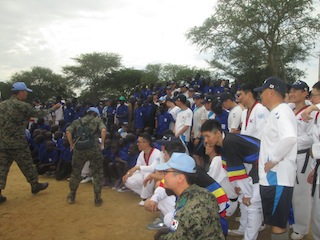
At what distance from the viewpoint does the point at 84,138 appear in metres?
5.88

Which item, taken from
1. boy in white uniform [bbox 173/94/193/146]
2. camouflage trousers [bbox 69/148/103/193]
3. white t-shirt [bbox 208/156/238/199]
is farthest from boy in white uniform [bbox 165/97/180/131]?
white t-shirt [bbox 208/156/238/199]

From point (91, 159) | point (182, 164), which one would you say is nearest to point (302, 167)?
point (182, 164)

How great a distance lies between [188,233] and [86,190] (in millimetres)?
5325

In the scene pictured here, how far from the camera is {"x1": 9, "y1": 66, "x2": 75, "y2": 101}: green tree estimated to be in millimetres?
44219

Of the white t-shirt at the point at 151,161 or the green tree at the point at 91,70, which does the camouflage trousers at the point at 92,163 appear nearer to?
the white t-shirt at the point at 151,161

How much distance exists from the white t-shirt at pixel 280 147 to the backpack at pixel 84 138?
141 inches

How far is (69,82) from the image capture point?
151 ft

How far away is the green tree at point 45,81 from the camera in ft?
145

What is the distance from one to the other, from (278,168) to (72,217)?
3.91m

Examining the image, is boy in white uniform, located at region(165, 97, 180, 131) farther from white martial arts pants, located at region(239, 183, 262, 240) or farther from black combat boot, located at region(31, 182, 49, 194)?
white martial arts pants, located at region(239, 183, 262, 240)

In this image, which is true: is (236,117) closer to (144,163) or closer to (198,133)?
(198,133)

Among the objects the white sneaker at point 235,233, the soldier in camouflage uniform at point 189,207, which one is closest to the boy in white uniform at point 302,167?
the white sneaker at point 235,233

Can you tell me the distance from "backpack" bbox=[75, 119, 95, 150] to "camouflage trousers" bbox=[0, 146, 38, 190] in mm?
1304

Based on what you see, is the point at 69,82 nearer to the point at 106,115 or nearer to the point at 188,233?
the point at 106,115
